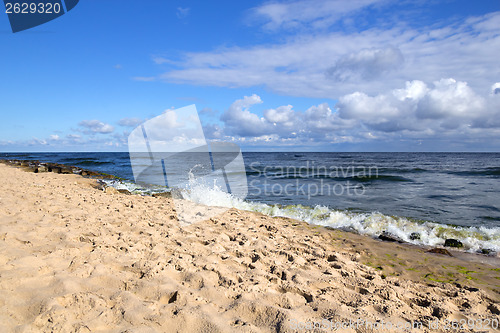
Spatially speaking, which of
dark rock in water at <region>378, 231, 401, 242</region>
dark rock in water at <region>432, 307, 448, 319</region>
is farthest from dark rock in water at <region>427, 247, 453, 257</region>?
dark rock in water at <region>432, 307, 448, 319</region>

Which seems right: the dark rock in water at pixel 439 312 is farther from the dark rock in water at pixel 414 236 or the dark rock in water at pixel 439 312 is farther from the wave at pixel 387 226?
the dark rock in water at pixel 414 236

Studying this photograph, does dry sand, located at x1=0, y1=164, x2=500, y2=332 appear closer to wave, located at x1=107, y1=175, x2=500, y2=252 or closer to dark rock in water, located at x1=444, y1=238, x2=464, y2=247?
dark rock in water, located at x1=444, y1=238, x2=464, y2=247

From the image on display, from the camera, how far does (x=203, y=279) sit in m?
3.25

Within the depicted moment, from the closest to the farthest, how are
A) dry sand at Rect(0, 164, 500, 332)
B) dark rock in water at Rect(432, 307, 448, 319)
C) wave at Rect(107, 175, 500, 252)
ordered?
1. dry sand at Rect(0, 164, 500, 332)
2. dark rock in water at Rect(432, 307, 448, 319)
3. wave at Rect(107, 175, 500, 252)

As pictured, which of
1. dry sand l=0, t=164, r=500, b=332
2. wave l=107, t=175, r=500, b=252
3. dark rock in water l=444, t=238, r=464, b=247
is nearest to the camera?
dry sand l=0, t=164, r=500, b=332

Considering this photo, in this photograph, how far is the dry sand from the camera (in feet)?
8.05

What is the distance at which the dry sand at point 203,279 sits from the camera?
246 cm

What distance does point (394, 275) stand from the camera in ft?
14.5

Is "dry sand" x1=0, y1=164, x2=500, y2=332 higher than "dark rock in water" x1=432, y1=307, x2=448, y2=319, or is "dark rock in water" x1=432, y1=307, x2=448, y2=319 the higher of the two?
A: "dry sand" x1=0, y1=164, x2=500, y2=332

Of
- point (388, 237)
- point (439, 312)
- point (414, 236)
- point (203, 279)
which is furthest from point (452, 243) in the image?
point (203, 279)

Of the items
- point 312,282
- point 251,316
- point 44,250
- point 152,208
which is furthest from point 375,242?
point 44,250

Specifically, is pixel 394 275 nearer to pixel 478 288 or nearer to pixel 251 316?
pixel 478 288

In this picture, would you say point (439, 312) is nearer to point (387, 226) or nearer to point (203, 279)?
point (203, 279)

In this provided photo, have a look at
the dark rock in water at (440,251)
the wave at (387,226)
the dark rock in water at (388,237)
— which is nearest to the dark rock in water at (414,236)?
the wave at (387,226)
